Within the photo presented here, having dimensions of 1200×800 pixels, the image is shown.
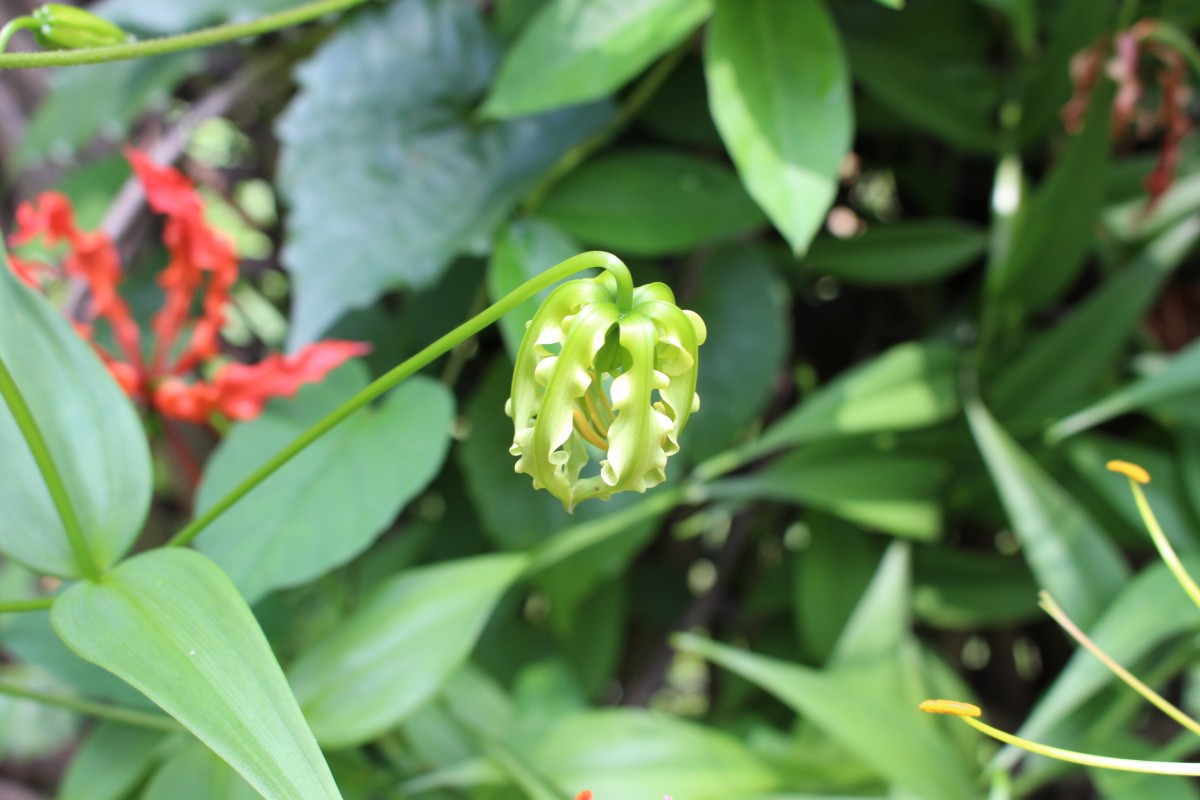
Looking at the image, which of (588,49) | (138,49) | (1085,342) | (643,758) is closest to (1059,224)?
(1085,342)

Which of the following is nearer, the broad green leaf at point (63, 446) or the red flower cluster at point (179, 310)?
the broad green leaf at point (63, 446)

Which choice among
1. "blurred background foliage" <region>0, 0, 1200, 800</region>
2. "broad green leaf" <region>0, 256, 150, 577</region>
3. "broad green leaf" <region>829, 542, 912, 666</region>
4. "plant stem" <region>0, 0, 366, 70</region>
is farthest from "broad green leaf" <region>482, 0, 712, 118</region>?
"broad green leaf" <region>829, 542, 912, 666</region>

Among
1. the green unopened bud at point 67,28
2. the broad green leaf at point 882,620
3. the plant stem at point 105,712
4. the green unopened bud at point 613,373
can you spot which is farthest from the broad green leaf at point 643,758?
the green unopened bud at point 67,28

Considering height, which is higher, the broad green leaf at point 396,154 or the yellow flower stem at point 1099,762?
the broad green leaf at point 396,154

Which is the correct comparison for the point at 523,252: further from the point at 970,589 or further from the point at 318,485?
the point at 970,589

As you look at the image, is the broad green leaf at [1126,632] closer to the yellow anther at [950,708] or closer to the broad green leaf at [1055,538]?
the broad green leaf at [1055,538]

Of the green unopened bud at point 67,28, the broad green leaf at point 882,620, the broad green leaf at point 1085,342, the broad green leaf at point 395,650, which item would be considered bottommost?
the broad green leaf at point 882,620

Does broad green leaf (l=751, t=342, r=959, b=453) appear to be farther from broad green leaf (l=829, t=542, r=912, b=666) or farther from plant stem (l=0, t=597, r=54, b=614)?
plant stem (l=0, t=597, r=54, b=614)
